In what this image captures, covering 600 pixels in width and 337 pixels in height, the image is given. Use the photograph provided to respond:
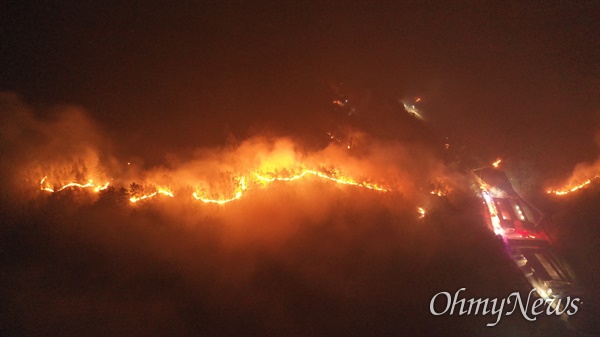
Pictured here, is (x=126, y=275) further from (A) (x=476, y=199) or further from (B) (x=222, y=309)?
(A) (x=476, y=199)

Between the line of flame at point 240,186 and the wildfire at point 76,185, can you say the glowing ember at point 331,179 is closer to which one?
the line of flame at point 240,186

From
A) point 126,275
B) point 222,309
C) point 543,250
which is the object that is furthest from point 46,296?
point 543,250

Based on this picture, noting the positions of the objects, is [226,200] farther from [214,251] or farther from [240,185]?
[214,251]

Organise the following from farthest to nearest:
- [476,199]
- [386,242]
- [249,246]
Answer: [476,199] → [386,242] → [249,246]

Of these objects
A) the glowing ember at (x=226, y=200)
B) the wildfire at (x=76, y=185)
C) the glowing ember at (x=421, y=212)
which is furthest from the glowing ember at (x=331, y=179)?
the wildfire at (x=76, y=185)

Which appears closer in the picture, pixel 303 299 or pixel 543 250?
pixel 303 299

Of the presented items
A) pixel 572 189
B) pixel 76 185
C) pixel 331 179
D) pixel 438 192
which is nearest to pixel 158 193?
pixel 76 185
